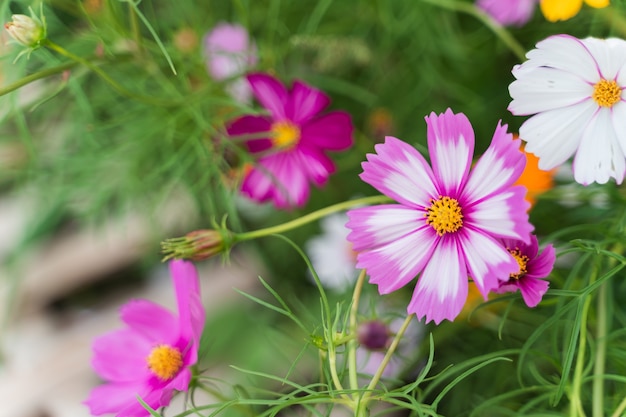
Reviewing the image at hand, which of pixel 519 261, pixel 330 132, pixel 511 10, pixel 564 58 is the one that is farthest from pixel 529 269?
pixel 511 10

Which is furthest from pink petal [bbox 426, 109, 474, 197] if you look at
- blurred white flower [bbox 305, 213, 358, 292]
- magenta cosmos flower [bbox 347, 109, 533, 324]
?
blurred white flower [bbox 305, 213, 358, 292]

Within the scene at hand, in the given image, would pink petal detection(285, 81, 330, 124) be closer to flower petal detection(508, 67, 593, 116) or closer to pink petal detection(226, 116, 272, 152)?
pink petal detection(226, 116, 272, 152)

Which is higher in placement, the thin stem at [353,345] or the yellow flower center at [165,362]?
the thin stem at [353,345]

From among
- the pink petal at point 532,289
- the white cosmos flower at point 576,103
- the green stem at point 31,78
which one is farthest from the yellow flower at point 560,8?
the green stem at point 31,78

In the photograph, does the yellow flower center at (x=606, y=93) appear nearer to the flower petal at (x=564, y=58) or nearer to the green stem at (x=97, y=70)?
the flower petal at (x=564, y=58)

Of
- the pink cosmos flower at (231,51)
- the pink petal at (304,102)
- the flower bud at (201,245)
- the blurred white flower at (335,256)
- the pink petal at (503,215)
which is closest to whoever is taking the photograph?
the pink petal at (503,215)

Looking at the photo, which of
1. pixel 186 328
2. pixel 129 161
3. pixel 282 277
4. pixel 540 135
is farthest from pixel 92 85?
pixel 540 135

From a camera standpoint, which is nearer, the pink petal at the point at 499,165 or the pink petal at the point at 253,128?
the pink petal at the point at 499,165
